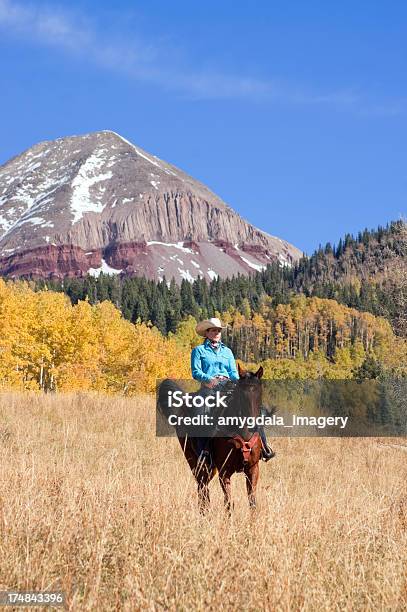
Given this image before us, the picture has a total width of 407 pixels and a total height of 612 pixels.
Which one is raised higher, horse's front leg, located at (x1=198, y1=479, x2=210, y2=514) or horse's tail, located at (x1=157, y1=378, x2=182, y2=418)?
horse's tail, located at (x1=157, y1=378, x2=182, y2=418)

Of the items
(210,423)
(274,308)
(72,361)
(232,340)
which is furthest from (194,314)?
(210,423)

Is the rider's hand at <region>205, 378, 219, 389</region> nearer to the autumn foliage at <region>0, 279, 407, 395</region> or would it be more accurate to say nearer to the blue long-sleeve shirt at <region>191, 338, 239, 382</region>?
the blue long-sleeve shirt at <region>191, 338, 239, 382</region>

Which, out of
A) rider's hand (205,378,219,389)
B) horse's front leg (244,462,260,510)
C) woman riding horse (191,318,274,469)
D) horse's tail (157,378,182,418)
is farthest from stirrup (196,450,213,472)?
rider's hand (205,378,219,389)

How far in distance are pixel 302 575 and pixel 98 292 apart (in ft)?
593

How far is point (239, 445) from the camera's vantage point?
705cm

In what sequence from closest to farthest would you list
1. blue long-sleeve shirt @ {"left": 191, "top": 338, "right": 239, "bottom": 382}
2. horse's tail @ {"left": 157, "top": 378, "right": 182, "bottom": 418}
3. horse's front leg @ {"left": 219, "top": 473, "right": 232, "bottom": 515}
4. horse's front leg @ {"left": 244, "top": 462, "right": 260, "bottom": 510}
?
horse's front leg @ {"left": 219, "top": 473, "right": 232, "bottom": 515} → horse's front leg @ {"left": 244, "top": 462, "right": 260, "bottom": 510} → blue long-sleeve shirt @ {"left": 191, "top": 338, "right": 239, "bottom": 382} → horse's tail @ {"left": 157, "top": 378, "right": 182, "bottom": 418}

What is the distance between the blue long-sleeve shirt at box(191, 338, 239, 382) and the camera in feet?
24.3

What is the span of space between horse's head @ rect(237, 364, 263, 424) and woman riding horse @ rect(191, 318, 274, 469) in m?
0.14

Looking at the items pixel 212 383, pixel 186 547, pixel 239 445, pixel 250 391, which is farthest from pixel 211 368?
pixel 186 547

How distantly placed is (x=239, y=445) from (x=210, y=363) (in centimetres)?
97

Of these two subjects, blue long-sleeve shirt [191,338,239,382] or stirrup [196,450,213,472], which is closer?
stirrup [196,450,213,472]

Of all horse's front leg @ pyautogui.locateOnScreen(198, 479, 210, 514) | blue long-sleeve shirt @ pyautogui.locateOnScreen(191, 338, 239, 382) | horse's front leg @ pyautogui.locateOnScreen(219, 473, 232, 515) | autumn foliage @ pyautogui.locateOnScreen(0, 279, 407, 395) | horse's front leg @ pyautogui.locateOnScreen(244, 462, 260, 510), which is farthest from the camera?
autumn foliage @ pyautogui.locateOnScreen(0, 279, 407, 395)

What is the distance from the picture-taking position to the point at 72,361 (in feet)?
139

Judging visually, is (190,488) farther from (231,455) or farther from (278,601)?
(278,601)
